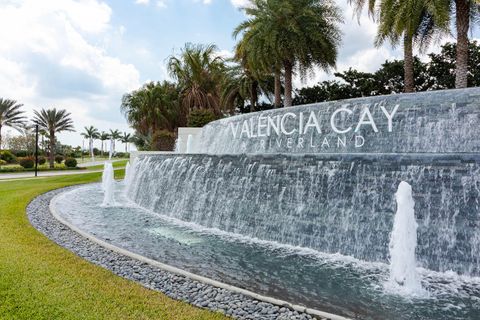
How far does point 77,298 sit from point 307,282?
3220 mm

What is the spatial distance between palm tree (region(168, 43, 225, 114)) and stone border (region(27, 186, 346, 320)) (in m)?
32.4

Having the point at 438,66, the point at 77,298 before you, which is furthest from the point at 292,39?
the point at 77,298

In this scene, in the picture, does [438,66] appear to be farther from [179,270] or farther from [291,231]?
[179,270]

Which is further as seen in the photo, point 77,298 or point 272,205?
point 272,205

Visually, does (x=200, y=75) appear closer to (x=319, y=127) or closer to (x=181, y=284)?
(x=319, y=127)

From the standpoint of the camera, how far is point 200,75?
40250 millimetres

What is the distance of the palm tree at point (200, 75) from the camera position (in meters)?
39.8

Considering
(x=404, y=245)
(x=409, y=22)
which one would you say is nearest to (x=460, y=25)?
(x=409, y=22)

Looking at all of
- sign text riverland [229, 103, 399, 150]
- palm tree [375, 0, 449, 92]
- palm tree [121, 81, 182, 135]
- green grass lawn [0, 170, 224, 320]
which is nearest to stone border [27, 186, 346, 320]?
green grass lawn [0, 170, 224, 320]

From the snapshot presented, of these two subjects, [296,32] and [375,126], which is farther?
[296,32]

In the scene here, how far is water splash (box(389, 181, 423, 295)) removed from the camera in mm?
5738

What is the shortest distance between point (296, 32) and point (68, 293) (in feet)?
70.8

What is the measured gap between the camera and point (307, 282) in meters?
5.77

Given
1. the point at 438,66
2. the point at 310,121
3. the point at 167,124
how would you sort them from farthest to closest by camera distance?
the point at 167,124
the point at 438,66
the point at 310,121
